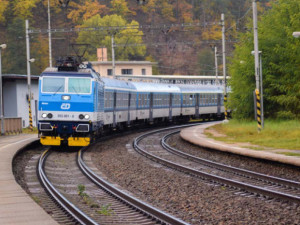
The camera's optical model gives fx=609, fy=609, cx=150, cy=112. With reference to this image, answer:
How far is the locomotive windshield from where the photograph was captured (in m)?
24.3

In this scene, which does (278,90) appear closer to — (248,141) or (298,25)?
(298,25)

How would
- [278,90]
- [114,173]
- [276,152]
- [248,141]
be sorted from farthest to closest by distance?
[278,90] → [248,141] → [276,152] → [114,173]

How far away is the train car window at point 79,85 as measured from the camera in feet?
79.8

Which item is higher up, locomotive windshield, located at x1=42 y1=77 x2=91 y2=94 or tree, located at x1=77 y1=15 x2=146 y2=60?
tree, located at x1=77 y1=15 x2=146 y2=60

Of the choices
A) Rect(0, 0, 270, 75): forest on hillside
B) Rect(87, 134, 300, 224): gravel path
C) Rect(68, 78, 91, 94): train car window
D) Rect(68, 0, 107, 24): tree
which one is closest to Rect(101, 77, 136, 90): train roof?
Rect(68, 78, 91, 94): train car window

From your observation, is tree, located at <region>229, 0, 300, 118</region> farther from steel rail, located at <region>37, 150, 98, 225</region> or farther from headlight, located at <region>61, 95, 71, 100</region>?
steel rail, located at <region>37, 150, 98, 225</region>

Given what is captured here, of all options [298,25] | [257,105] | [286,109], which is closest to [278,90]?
[286,109]

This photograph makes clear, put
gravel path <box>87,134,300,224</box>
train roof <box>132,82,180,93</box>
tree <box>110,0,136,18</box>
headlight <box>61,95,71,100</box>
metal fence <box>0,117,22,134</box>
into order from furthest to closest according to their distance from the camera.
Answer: tree <box>110,0,136,18</box>, train roof <box>132,82,180,93</box>, metal fence <box>0,117,22,134</box>, headlight <box>61,95,71,100</box>, gravel path <box>87,134,300,224</box>

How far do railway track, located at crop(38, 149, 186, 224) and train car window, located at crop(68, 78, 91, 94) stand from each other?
565 cm

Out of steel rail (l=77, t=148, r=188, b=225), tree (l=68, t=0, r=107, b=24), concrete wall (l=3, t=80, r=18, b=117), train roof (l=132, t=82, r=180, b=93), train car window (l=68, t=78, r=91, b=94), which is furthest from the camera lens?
tree (l=68, t=0, r=107, b=24)

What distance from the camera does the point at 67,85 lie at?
2441 centimetres

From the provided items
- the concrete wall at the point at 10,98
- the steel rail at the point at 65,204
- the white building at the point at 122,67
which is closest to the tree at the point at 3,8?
the white building at the point at 122,67

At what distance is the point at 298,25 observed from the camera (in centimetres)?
3400

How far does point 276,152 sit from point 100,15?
92.0 metres
